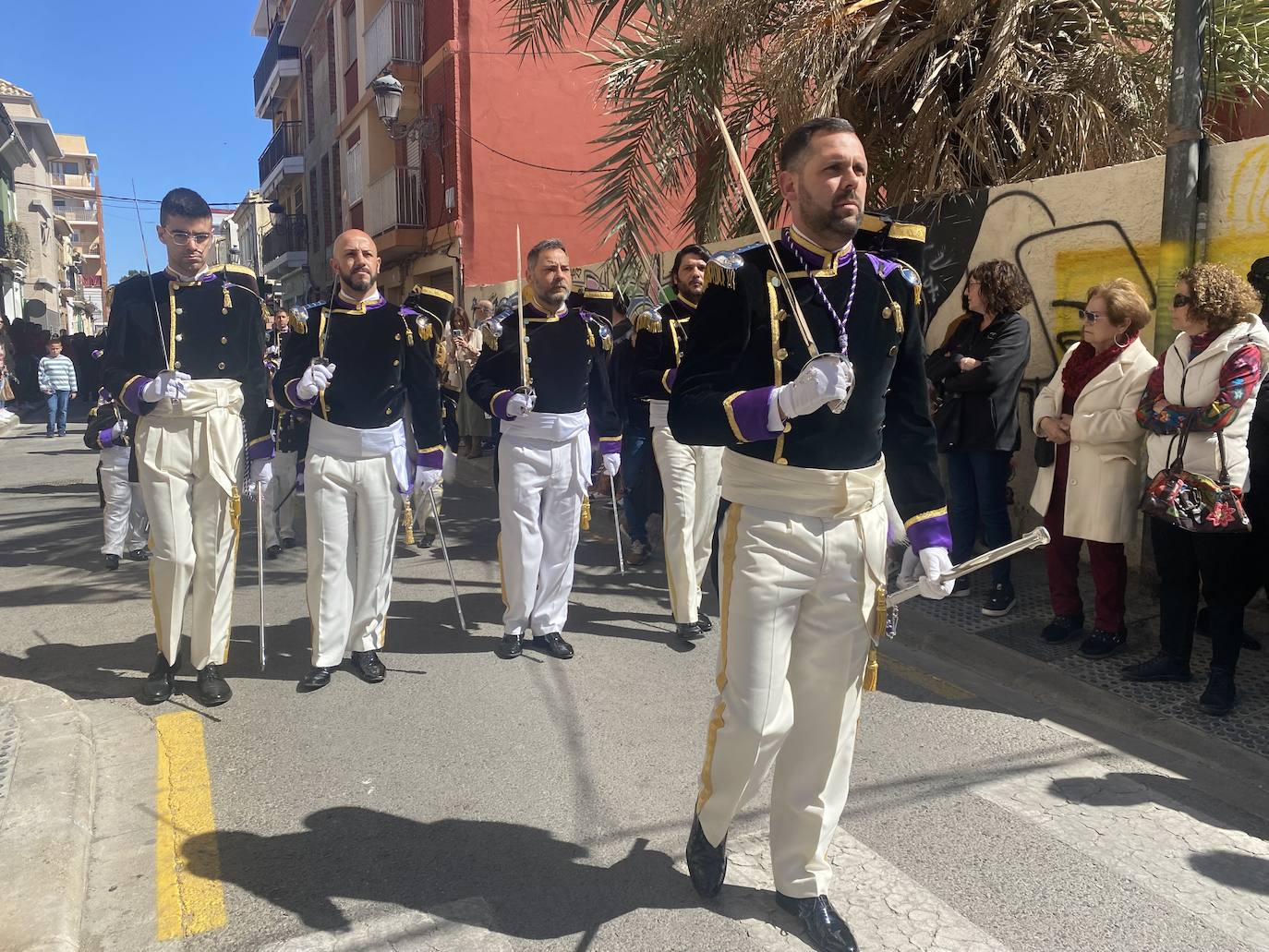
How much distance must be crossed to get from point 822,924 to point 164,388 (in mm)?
3398

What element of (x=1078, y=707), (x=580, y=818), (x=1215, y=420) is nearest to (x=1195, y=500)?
(x=1215, y=420)

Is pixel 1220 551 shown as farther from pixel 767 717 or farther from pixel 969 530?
pixel 767 717

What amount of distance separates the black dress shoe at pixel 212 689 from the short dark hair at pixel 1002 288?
4533 millimetres

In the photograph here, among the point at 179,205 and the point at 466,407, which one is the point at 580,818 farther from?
the point at 466,407

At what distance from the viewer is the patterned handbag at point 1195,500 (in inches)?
171

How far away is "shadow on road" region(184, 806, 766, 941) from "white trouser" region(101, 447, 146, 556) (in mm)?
4979

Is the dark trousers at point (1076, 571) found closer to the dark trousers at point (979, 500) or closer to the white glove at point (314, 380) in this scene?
the dark trousers at point (979, 500)

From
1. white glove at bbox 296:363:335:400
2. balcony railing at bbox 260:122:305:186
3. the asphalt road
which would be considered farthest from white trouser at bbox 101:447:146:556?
balcony railing at bbox 260:122:305:186

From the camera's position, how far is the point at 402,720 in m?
4.42

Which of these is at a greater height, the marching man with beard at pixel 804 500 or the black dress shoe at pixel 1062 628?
the marching man with beard at pixel 804 500

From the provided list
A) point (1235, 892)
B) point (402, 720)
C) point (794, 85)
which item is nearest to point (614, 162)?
point (794, 85)

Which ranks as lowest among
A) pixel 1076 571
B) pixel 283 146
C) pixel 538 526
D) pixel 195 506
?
pixel 1076 571

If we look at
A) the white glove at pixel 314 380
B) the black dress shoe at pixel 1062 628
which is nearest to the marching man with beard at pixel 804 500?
the white glove at pixel 314 380

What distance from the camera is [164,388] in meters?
4.40
